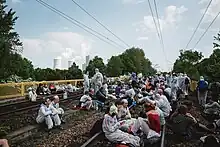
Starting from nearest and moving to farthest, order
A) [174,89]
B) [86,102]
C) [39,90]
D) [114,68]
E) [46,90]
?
1. [86,102]
2. [174,89]
3. [39,90]
4. [46,90]
5. [114,68]

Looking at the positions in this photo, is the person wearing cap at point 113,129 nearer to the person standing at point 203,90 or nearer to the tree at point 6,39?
the person standing at point 203,90

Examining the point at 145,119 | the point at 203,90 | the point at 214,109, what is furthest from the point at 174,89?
the point at 145,119

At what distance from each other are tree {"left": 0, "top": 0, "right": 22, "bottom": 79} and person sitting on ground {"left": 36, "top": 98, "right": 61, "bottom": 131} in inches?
990

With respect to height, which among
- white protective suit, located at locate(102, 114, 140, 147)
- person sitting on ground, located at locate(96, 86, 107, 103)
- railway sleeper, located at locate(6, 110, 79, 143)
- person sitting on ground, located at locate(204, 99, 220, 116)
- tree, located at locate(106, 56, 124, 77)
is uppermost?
tree, located at locate(106, 56, 124, 77)

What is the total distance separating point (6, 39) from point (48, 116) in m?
26.7

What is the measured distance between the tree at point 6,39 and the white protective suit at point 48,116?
2515 cm

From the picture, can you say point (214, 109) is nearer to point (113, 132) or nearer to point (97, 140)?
point (97, 140)

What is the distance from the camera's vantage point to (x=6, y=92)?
1019 inches

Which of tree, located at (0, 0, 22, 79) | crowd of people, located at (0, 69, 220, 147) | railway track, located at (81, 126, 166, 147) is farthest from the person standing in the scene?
tree, located at (0, 0, 22, 79)

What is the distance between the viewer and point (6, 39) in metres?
35.8

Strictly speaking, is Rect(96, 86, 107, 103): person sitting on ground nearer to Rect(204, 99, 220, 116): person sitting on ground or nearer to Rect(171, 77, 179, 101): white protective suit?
Rect(171, 77, 179, 101): white protective suit

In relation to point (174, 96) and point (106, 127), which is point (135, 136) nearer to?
point (106, 127)

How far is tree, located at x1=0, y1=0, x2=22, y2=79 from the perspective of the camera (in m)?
35.1

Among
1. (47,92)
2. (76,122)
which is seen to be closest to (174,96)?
(76,122)
